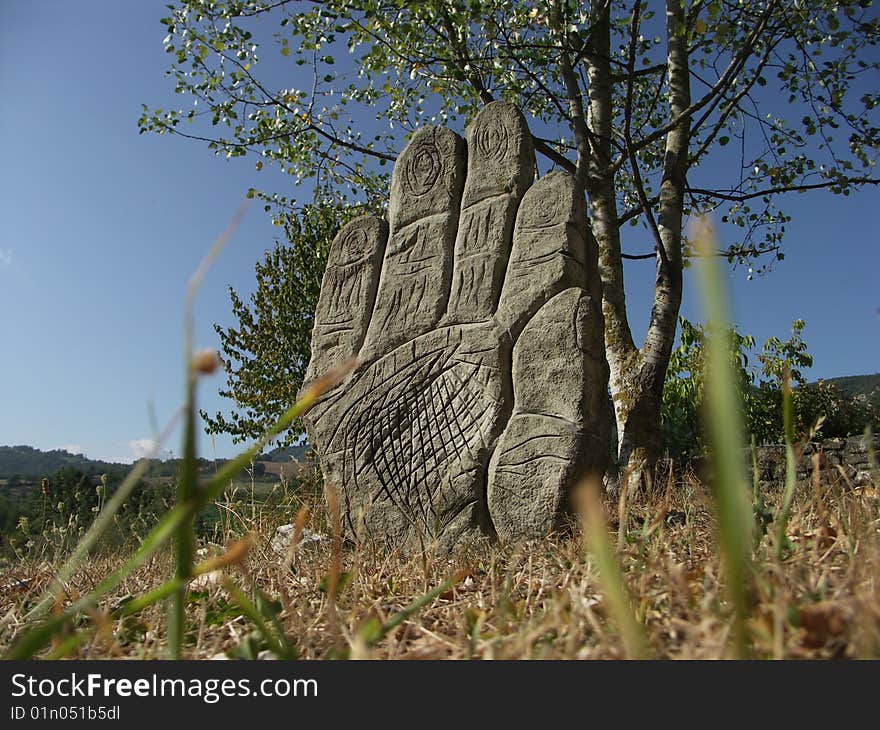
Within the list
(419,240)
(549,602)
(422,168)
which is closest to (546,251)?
(419,240)

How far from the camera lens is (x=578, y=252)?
10.6ft

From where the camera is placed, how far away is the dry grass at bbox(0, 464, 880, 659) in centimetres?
104

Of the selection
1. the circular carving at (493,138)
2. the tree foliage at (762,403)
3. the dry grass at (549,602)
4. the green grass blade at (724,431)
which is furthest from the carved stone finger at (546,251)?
the tree foliage at (762,403)

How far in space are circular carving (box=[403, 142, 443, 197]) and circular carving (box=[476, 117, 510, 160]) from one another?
27 centimetres

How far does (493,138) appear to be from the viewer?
12.0 ft

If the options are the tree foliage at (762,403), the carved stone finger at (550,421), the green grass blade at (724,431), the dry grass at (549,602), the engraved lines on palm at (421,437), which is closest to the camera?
the green grass blade at (724,431)

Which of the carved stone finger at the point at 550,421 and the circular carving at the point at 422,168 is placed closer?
the carved stone finger at the point at 550,421

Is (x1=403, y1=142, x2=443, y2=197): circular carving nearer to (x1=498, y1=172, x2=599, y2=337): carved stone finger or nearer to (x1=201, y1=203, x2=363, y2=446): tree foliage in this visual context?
(x1=498, y1=172, x2=599, y2=337): carved stone finger

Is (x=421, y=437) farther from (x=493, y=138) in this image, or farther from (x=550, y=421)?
(x=493, y=138)

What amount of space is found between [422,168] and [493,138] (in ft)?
1.51

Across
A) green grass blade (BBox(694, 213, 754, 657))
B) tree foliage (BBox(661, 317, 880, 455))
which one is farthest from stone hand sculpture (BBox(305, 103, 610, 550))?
tree foliage (BBox(661, 317, 880, 455))

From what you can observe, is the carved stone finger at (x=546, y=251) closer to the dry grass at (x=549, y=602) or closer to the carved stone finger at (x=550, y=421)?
the carved stone finger at (x=550, y=421)

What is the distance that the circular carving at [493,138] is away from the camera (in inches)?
142
